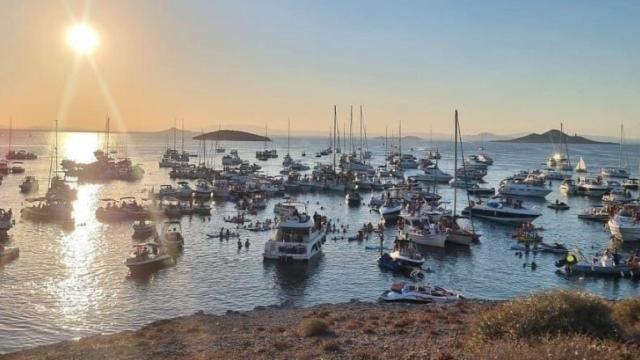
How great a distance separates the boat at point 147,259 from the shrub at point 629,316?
29456mm

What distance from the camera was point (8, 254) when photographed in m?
43.7

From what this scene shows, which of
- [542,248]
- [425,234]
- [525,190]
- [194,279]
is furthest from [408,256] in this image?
[525,190]

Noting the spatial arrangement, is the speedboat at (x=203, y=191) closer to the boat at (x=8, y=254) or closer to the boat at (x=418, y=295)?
the boat at (x=8, y=254)

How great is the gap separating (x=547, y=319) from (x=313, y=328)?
10556 mm

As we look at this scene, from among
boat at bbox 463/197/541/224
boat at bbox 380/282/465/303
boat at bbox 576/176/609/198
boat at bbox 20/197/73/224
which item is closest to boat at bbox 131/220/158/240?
boat at bbox 20/197/73/224

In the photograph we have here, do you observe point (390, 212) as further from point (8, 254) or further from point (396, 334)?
point (396, 334)

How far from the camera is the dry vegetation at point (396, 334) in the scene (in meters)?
14.4

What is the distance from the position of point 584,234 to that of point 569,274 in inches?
870

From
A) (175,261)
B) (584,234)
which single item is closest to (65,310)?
Result: (175,261)

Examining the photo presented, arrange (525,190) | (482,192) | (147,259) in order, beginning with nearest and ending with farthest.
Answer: (147,259)
(525,190)
(482,192)

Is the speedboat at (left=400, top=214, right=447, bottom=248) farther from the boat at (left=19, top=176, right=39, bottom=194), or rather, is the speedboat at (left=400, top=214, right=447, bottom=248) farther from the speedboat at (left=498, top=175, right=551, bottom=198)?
the boat at (left=19, top=176, right=39, bottom=194)

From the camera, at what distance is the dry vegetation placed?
14.4 metres

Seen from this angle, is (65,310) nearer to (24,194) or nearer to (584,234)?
(584,234)

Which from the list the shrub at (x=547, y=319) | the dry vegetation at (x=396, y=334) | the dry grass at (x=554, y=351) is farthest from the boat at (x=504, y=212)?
the dry grass at (x=554, y=351)
